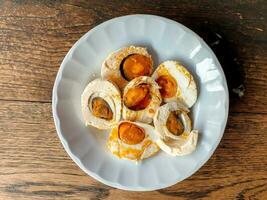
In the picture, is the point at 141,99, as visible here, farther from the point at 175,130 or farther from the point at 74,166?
the point at 74,166

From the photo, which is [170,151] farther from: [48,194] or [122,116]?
[48,194]

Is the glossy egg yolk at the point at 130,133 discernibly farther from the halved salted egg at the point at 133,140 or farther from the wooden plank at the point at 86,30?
the wooden plank at the point at 86,30

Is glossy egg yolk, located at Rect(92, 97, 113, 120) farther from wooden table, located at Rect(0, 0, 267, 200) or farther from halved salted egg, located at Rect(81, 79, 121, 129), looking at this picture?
wooden table, located at Rect(0, 0, 267, 200)

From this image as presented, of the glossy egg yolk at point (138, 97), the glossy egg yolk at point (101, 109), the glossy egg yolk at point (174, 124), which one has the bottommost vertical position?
the glossy egg yolk at point (174, 124)

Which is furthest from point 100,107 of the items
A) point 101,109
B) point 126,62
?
point 126,62

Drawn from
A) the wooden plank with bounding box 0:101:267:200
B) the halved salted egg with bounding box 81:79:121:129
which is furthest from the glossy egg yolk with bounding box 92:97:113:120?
the wooden plank with bounding box 0:101:267:200

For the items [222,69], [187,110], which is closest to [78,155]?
[187,110]

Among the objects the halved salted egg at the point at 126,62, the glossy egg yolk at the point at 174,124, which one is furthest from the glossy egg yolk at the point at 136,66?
the glossy egg yolk at the point at 174,124
